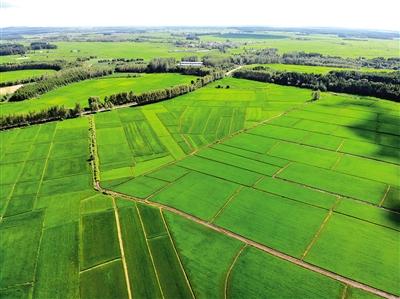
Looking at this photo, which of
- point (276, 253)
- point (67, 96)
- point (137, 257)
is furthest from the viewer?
point (67, 96)

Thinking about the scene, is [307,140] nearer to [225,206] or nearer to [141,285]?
[225,206]

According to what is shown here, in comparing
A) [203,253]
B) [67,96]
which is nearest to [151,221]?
[203,253]

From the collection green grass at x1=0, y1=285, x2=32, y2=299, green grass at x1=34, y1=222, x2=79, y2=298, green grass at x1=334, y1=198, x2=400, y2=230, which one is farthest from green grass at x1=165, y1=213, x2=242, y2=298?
green grass at x1=334, y1=198, x2=400, y2=230

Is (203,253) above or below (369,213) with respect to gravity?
below

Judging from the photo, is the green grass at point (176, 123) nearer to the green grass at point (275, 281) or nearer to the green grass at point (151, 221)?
the green grass at point (151, 221)

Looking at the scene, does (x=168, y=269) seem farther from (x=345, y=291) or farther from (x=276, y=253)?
(x=345, y=291)

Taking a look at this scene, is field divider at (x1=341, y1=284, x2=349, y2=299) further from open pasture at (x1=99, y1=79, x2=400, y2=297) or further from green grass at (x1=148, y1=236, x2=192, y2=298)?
green grass at (x1=148, y1=236, x2=192, y2=298)

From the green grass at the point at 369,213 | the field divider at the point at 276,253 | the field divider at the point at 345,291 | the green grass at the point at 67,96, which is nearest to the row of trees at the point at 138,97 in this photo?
the green grass at the point at 67,96
